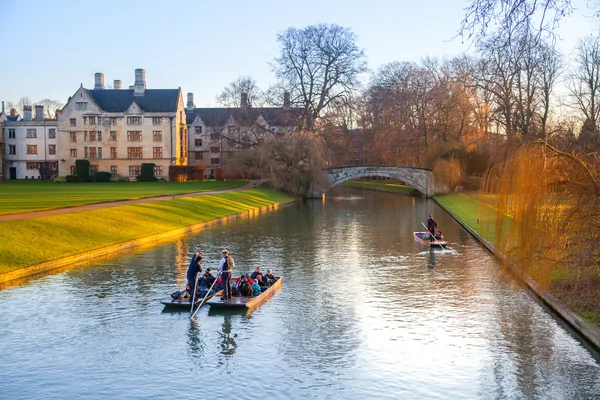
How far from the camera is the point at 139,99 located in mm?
97812

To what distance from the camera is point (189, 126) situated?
113312mm

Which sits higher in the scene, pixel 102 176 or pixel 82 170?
pixel 82 170

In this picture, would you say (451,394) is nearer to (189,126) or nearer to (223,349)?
(223,349)

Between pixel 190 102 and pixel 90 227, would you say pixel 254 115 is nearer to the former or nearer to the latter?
pixel 190 102

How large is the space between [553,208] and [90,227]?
956 inches

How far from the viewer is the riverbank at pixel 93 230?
2662 cm

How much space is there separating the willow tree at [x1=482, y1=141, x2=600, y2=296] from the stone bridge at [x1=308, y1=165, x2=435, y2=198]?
184ft

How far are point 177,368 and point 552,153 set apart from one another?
1140 centimetres

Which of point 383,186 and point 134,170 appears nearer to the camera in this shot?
point 383,186

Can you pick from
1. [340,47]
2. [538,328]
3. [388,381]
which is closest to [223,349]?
[388,381]

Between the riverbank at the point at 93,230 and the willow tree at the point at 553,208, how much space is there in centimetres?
1794

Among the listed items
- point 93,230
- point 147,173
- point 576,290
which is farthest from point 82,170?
point 576,290

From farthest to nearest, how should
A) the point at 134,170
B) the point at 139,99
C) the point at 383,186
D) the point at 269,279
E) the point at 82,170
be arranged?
1. the point at 139,99
2. the point at 134,170
3. the point at 383,186
4. the point at 82,170
5. the point at 269,279

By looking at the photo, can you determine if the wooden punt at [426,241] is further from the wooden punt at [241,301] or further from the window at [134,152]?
the window at [134,152]
